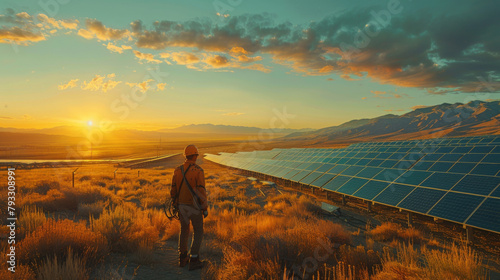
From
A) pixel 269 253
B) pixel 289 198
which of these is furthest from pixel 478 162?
pixel 269 253

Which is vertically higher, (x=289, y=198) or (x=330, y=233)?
(x=330, y=233)

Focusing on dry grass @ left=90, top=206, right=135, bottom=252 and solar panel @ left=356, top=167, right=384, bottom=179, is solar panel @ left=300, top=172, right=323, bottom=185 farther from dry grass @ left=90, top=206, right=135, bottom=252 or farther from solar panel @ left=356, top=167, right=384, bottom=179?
dry grass @ left=90, top=206, right=135, bottom=252

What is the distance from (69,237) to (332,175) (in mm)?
14534

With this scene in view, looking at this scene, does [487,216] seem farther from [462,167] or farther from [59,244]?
[59,244]

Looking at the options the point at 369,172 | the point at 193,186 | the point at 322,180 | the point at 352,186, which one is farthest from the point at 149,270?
the point at 369,172

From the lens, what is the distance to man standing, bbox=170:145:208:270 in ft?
19.0

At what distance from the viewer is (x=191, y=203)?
19.1ft

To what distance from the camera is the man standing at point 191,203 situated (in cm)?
580

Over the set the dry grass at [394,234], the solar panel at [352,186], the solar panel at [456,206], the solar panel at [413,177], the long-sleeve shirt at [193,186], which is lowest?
the dry grass at [394,234]

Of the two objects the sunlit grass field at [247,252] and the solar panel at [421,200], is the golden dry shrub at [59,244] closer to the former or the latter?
the sunlit grass field at [247,252]

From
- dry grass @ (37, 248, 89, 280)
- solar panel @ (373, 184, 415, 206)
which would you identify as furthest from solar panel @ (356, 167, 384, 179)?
dry grass @ (37, 248, 89, 280)

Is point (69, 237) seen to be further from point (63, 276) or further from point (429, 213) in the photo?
point (429, 213)

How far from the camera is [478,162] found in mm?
12328

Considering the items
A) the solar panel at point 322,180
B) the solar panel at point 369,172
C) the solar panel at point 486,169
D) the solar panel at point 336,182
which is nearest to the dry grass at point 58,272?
the solar panel at point 336,182
